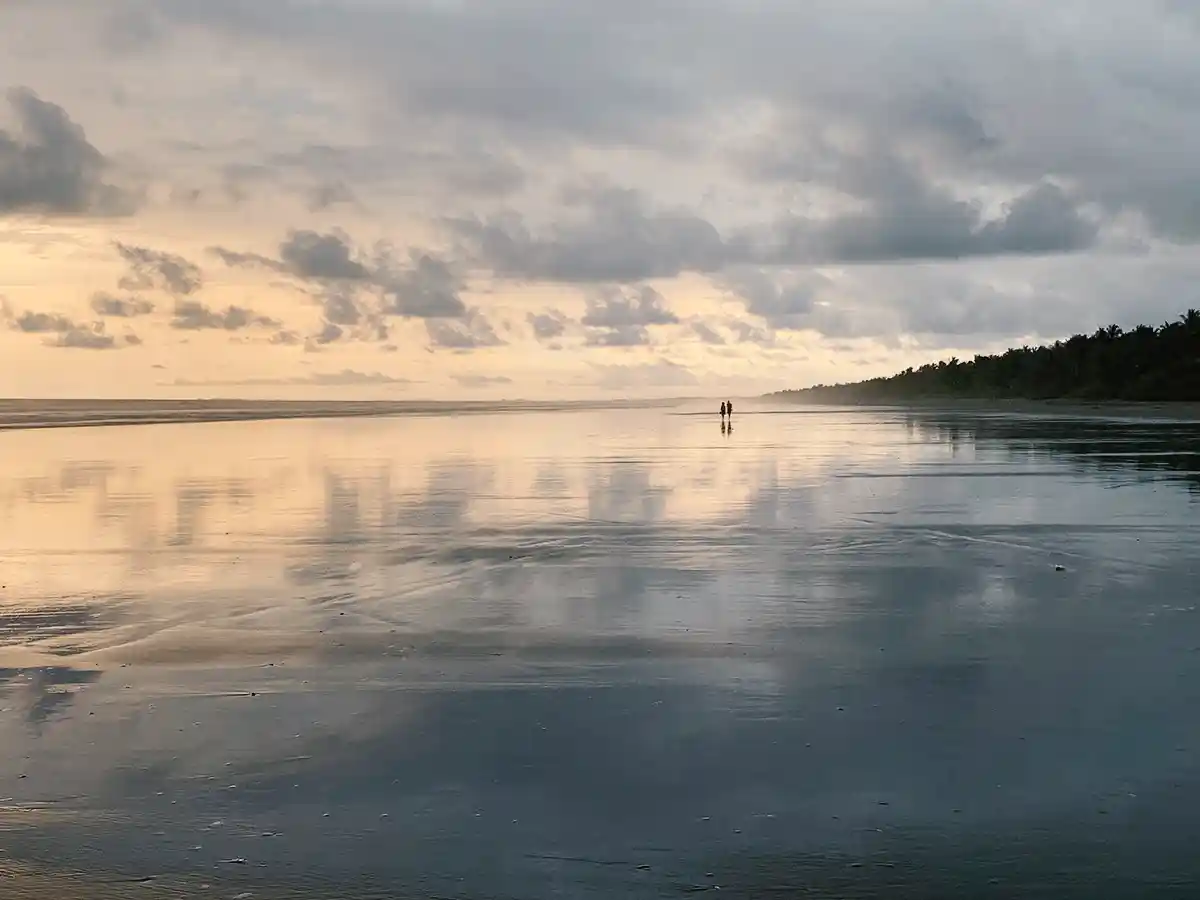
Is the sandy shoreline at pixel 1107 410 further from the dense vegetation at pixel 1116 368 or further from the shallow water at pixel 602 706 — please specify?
the shallow water at pixel 602 706

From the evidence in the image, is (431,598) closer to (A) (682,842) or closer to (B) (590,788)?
(B) (590,788)

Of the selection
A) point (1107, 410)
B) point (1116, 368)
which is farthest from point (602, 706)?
point (1116, 368)

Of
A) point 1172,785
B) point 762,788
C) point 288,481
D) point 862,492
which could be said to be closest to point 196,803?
point 762,788

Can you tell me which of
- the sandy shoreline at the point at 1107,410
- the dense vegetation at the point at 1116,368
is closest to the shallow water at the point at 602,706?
the sandy shoreline at the point at 1107,410

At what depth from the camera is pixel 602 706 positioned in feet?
31.8

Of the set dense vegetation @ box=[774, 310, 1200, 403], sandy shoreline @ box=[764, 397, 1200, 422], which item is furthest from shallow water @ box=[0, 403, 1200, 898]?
dense vegetation @ box=[774, 310, 1200, 403]

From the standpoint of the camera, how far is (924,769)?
8.05m

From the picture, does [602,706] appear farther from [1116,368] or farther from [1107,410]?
[1116,368]

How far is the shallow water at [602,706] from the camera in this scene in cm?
661

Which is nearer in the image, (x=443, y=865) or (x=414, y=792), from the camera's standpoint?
(x=443, y=865)

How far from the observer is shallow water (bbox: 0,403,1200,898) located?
260 inches

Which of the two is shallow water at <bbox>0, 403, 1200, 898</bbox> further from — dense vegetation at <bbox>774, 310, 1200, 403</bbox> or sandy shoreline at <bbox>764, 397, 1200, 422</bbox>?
dense vegetation at <bbox>774, 310, 1200, 403</bbox>

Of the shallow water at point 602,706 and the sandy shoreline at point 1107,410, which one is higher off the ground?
the sandy shoreline at point 1107,410

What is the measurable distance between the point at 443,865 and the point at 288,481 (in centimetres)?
2782
